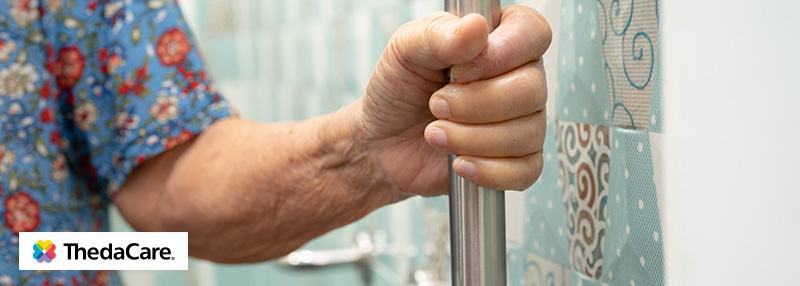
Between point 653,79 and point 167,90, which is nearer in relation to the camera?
point 653,79

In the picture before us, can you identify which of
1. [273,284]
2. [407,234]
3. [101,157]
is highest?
[101,157]

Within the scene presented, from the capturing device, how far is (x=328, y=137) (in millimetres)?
596

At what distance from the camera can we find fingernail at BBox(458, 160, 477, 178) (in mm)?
359

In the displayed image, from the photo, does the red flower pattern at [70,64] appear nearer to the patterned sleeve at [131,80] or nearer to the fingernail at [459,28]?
the patterned sleeve at [131,80]

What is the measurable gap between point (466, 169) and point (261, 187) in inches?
13.8

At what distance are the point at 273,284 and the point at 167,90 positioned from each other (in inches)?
41.8

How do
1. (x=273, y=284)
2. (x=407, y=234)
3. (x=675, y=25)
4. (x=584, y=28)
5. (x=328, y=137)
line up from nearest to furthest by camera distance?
(x=675, y=25) → (x=584, y=28) → (x=328, y=137) → (x=407, y=234) → (x=273, y=284)

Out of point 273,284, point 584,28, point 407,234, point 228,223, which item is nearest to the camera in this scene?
point 584,28

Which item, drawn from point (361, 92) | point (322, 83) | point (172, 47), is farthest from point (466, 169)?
point (322, 83)

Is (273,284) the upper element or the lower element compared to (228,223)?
lower

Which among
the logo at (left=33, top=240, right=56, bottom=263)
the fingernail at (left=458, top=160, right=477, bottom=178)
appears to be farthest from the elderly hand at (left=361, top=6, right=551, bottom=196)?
the logo at (left=33, top=240, right=56, bottom=263)

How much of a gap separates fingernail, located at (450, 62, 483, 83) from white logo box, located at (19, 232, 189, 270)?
43 cm

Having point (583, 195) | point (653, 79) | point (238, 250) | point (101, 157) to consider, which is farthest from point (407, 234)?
point (653, 79)

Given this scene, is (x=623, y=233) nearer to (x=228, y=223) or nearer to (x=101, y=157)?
(x=228, y=223)
